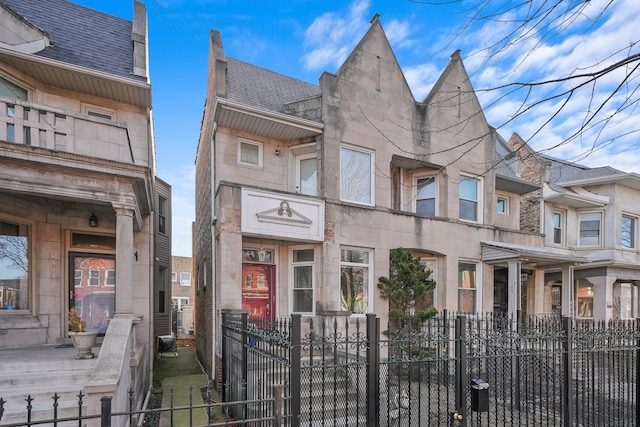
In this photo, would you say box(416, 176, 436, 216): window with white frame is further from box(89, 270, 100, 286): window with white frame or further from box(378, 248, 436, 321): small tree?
box(89, 270, 100, 286): window with white frame

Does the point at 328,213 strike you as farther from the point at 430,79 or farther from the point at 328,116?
the point at 430,79

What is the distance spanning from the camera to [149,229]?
988 centimetres

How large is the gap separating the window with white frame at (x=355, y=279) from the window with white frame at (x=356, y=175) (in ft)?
5.28

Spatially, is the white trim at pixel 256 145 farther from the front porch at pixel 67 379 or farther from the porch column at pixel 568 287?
the porch column at pixel 568 287

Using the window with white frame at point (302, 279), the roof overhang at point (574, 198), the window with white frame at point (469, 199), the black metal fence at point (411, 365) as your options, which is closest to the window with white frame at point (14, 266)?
the black metal fence at point (411, 365)

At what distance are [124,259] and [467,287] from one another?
36.5 ft

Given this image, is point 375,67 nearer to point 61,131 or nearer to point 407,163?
point 407,163

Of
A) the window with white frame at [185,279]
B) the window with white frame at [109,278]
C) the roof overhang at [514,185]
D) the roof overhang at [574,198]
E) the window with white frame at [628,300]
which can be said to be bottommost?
the window with white frame at [185,279]

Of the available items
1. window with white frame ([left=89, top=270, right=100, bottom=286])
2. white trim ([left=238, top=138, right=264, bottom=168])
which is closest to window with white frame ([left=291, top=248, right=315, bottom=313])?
white trim ([left=238, top=138, right=264, bottom=168])

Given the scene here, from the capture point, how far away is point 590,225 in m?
18.2

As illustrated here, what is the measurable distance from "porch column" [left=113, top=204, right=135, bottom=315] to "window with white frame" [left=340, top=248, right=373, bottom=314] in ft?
18.8

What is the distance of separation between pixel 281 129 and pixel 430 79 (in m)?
6.61

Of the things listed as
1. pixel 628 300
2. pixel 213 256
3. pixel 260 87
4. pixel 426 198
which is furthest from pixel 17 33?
pixel 628 300

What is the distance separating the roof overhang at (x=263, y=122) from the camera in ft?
31.8
